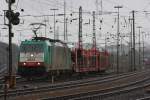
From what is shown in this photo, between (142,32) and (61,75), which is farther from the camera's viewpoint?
(142,32)

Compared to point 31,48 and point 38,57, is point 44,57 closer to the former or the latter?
point 38,57

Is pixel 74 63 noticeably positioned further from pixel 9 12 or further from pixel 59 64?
pixel 9 12

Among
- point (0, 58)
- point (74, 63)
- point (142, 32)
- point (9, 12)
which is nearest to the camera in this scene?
point (9, 12)

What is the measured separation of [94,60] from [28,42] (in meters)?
20.6

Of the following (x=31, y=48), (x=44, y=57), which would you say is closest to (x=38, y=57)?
(x=44, y=57)

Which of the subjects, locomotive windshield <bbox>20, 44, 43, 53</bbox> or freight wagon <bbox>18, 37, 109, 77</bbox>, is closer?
freight wagon <bbox>18, 37, 109, 77</bbox>

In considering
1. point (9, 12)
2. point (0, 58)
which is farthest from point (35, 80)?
point (0, 58)

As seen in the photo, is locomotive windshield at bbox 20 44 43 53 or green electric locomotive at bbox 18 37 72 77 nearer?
green electric locomotive at bbox 18 37 72 77

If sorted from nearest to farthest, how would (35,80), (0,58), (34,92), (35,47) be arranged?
1. (34,92)
2. (35,47)
3. (35,80)
4. (0,58)

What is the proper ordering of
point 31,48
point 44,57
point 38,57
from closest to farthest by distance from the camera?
point 44,57 → point 38,57 → point 31,48

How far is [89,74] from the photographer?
66125 mm

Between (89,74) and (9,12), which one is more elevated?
(9,12)

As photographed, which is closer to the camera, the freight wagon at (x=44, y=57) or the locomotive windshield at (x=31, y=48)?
the freight wagon at (x=44, y=57)

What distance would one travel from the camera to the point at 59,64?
1860 inches
